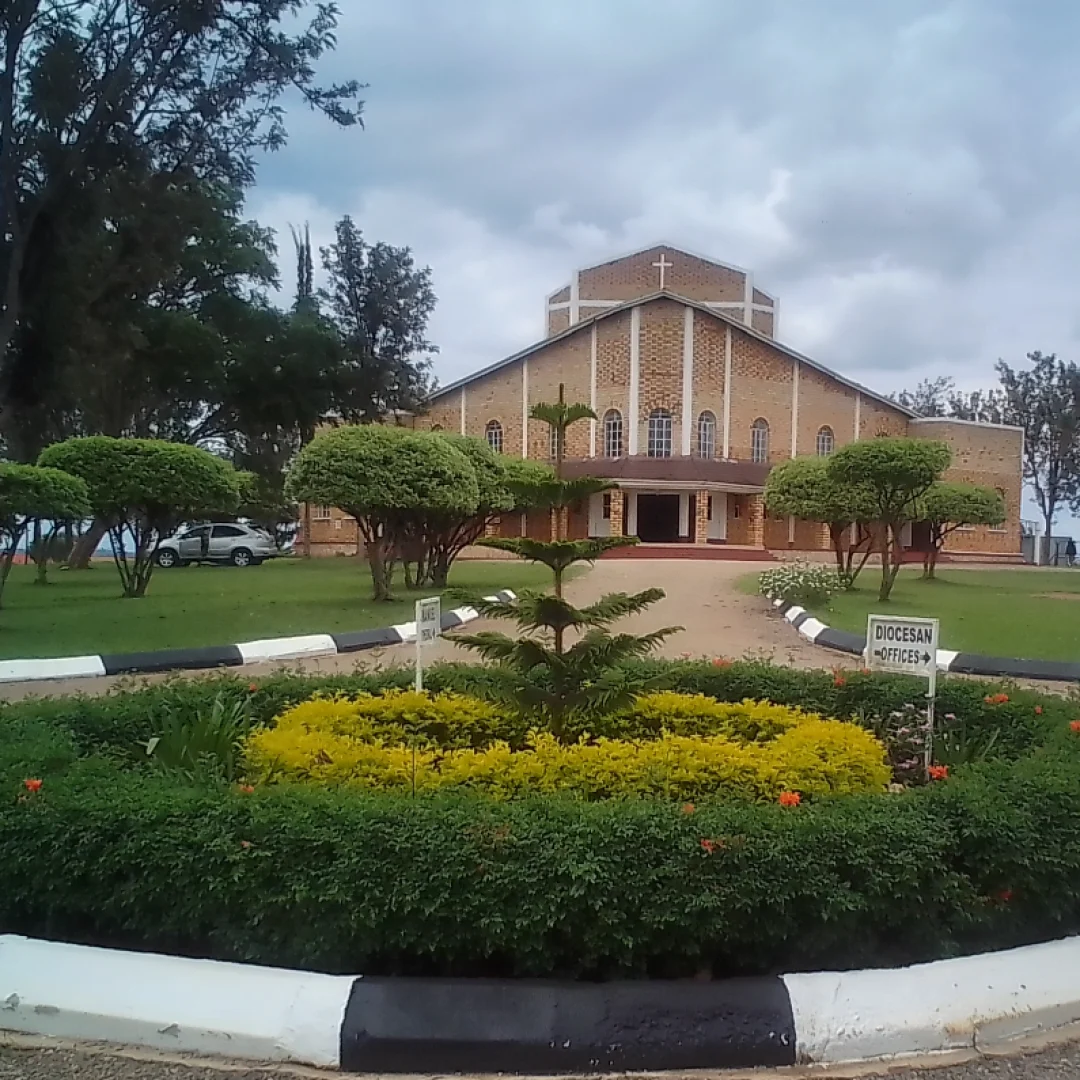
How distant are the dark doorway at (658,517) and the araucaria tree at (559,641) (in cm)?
3581

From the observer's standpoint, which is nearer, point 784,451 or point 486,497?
point 486,497

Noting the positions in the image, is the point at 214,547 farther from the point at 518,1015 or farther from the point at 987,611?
the point at 518,1015

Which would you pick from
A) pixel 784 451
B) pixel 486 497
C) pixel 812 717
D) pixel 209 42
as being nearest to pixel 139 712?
pixel 812 717

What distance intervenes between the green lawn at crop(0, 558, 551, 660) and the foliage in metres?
5.19

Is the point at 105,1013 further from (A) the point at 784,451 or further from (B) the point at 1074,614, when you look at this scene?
(A) the point at 784,451

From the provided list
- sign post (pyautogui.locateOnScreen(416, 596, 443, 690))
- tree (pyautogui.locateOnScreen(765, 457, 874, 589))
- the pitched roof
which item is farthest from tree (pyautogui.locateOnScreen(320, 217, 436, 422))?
sign post (pyautogui.locateOnScreen(416, 596, 443, 690))

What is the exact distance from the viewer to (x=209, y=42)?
50.3ft

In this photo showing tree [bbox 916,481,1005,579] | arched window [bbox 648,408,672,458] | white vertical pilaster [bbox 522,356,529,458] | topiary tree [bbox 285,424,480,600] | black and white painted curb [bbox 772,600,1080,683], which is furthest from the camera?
white vertical pilaster [bbox 522,356,529,458]

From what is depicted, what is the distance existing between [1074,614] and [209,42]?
655 inches

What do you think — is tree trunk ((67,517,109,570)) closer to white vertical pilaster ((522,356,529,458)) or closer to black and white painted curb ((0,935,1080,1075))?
white vertical pilaster ((522,356,529,458))

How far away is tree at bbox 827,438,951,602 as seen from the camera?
1791 cm

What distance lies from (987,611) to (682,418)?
2274 cm

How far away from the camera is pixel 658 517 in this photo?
134ft

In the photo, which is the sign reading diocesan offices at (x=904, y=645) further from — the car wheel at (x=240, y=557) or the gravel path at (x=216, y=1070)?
the car wheel at (x=240, y=557)
